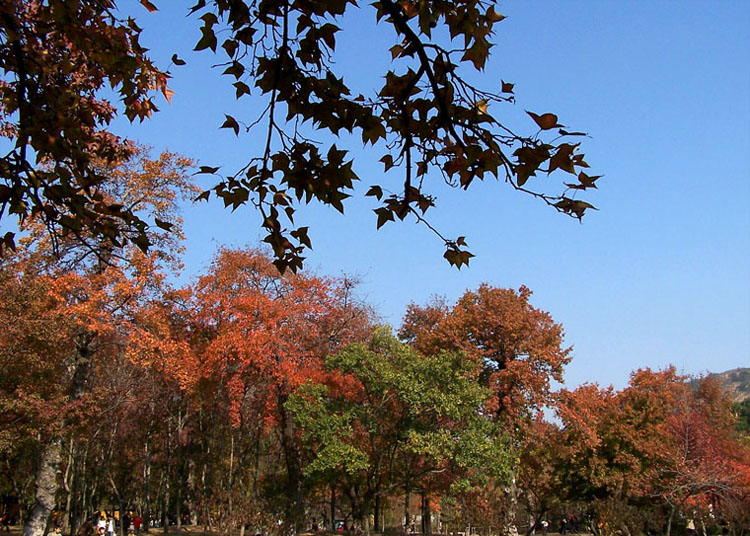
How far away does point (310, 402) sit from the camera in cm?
1883

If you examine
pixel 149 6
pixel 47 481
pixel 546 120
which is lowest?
pixel 47 481

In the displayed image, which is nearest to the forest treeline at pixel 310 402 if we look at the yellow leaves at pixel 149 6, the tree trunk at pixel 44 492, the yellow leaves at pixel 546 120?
the tree trunk at pixel 44 492

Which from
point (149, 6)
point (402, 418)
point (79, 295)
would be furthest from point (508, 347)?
point (149, 6)

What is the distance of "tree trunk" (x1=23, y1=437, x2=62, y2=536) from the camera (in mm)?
16031

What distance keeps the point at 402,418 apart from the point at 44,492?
9180mm

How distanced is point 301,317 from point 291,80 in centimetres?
1821

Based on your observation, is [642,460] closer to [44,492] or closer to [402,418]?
[402,418]

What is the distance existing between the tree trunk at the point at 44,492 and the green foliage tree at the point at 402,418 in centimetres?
597

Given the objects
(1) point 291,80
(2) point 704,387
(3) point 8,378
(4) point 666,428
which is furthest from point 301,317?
(2) point 704,387

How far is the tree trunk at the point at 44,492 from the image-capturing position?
52.6 ft

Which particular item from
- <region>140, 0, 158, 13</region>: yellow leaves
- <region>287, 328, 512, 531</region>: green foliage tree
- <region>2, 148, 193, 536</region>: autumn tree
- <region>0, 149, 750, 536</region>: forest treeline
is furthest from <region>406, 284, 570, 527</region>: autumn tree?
<region>140, 0, 158, 13</region>: yellow leaves

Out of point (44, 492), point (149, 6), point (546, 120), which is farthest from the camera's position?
point (44, 492)

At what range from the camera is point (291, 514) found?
19375 mm

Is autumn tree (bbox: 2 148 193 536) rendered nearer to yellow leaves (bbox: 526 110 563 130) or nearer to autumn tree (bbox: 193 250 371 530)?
autumn tree (bbox: 193 250 371 530)
